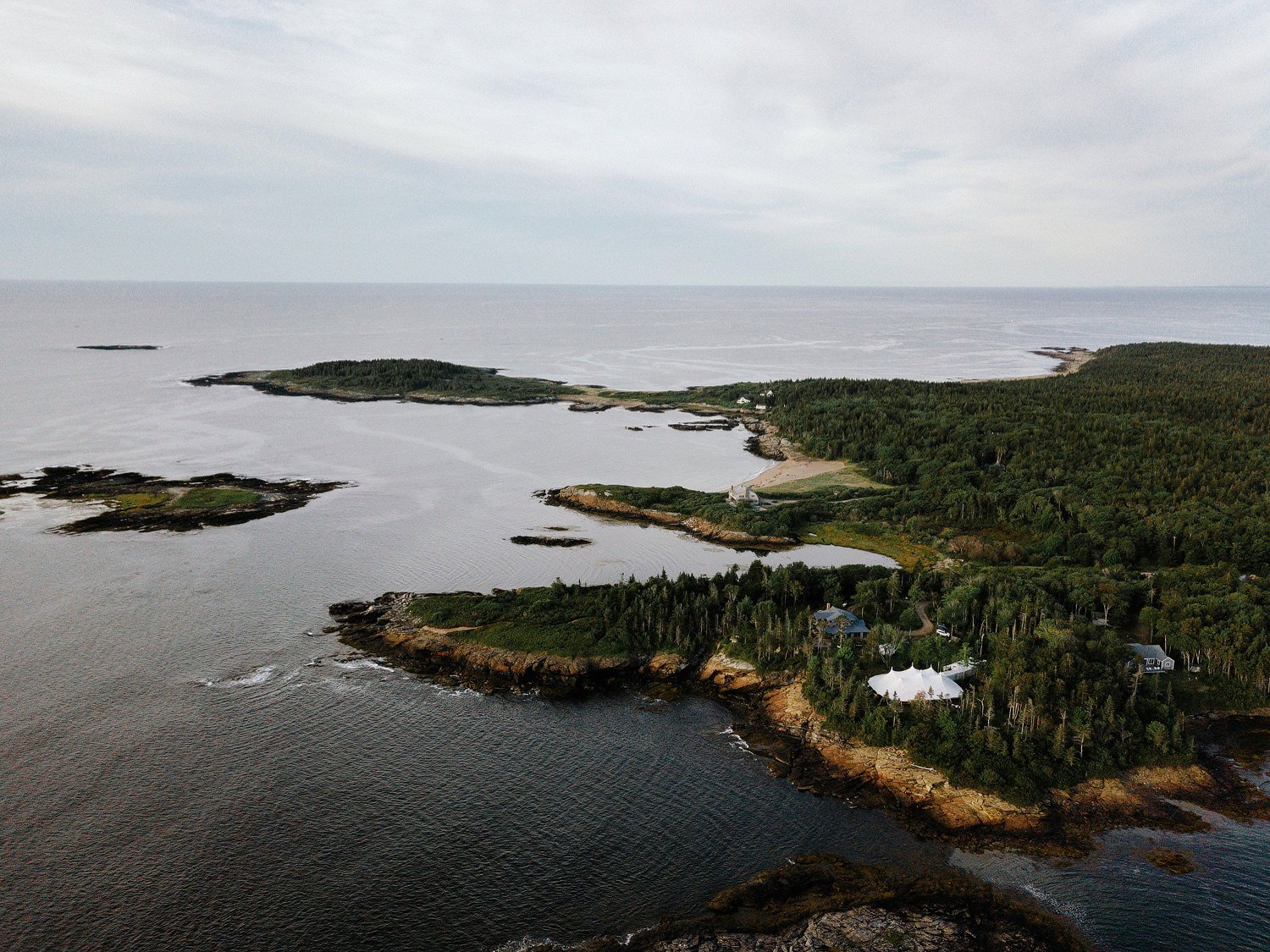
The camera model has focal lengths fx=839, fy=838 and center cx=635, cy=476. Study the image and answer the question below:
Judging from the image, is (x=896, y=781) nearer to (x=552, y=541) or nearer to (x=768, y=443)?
(x=552, y=541)

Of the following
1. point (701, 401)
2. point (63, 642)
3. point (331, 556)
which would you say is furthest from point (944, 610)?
point (701, 401)

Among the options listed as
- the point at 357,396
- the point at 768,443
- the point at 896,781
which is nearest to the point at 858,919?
the point at 896,781

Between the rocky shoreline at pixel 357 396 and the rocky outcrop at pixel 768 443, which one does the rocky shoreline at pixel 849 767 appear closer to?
the rocky outcrop at pixel 768 443

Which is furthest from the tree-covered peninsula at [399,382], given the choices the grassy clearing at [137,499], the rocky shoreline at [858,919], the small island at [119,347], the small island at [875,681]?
the rocky shoreline at [858,919]

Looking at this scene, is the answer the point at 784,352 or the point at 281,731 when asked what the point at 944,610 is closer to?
the point at 281,731

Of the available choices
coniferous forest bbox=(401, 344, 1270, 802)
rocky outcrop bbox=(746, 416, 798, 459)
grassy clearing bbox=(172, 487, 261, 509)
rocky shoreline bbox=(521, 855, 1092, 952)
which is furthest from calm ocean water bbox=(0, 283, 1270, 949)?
rocky outcrop bbox=(746, 416, 798, 459)
